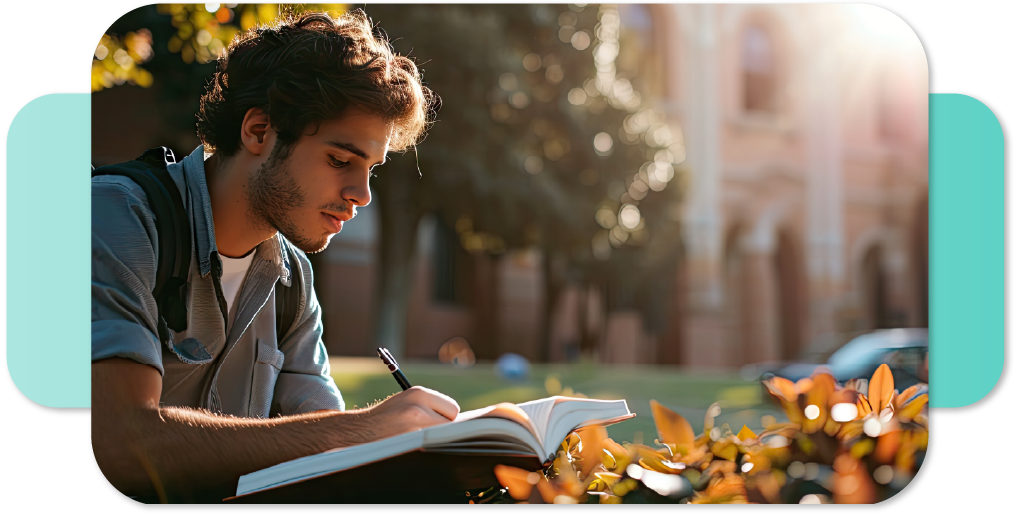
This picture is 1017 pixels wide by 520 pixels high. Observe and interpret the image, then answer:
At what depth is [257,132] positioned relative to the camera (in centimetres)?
173

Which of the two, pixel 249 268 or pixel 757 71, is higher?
pixel 757 71

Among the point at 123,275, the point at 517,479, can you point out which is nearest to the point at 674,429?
the point at 517,479

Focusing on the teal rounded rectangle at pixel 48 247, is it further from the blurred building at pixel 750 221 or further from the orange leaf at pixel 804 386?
the blurred building at pixel 750 221

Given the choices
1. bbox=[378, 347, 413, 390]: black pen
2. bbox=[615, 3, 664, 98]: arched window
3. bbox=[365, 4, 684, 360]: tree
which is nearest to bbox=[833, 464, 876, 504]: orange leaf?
bbox=[378, 347, 413, 390]: black pen

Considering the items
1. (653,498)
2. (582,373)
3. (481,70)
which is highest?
(481,70)

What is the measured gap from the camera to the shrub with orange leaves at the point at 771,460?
1.66 metres

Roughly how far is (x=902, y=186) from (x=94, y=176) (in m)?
18.4

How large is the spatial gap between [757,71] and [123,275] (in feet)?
62.1

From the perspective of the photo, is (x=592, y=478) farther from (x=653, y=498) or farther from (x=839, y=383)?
(x=839, y=383)

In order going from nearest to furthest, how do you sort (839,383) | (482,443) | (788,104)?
1. (482,443)
2. (839,383)
3. (788,104)

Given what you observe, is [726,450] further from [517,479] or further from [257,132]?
[257,132]

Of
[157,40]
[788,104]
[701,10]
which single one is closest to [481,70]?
[157,40]

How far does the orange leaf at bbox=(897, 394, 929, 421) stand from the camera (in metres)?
1.76

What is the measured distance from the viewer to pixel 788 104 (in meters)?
18.5
